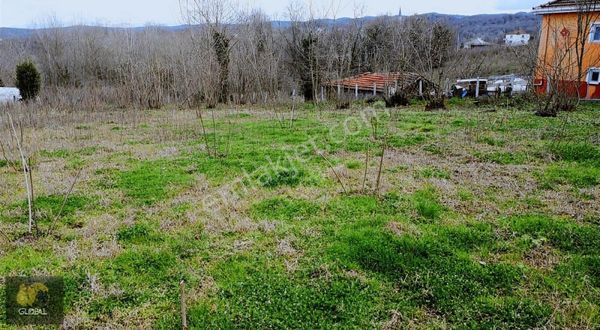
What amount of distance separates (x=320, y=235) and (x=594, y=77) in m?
15.8

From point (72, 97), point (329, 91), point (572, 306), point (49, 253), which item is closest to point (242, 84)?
point (329, 91)

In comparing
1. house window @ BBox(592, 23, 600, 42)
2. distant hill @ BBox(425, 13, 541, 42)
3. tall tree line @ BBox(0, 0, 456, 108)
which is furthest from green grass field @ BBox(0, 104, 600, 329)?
distant hill @ BBox(425, 13, 541, 42)

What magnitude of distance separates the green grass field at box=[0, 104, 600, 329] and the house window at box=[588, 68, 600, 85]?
933 cm

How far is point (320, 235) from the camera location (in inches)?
160

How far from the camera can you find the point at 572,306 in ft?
9.37

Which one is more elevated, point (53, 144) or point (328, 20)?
point (328, 20)

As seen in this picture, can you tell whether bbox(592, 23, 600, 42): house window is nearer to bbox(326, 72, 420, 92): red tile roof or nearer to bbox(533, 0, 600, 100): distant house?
bbox(533, 0, 600, 100): distant house

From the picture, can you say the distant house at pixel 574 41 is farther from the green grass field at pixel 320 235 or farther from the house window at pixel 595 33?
the green grass field at pixel 320 235

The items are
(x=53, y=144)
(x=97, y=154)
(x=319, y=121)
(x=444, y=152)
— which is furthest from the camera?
(x=319, y=121)

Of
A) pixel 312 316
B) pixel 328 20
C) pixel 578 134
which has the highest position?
pixel 328 20

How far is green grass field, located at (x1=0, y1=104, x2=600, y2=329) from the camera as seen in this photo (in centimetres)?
295

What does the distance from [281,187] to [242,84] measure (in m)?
15.0

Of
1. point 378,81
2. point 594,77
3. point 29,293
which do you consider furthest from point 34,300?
point 378,81

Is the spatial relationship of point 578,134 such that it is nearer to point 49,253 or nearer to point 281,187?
point 281,187
